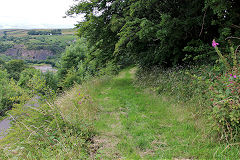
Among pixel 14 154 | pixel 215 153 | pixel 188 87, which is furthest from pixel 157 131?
pixel 14 154

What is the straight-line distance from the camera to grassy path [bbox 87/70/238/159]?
2.94 m

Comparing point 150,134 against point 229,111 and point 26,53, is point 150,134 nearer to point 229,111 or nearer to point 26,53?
point 229,111

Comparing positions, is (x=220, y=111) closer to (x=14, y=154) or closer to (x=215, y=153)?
(x=215, y=153)

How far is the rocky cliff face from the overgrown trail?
4043 inches

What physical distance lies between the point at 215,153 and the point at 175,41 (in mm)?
6198

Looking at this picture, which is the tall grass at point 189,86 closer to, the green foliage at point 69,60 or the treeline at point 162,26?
the treeline at point 162,26

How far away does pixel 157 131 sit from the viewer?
3.90 metres

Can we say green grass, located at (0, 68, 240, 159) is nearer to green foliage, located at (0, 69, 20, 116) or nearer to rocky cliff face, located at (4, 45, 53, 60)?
green foliage, located at (0, 69, 20, 116)

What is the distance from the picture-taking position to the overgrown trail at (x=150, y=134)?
2.99 metres

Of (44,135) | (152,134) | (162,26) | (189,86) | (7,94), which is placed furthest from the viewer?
(7,94)

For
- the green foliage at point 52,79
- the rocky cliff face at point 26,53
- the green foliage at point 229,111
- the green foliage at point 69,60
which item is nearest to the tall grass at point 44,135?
the green foliage at point 229,111

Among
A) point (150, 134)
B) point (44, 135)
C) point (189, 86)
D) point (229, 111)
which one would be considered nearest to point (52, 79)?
point (44, 135)

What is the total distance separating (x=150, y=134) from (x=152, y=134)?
5 cm

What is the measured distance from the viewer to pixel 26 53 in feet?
338
